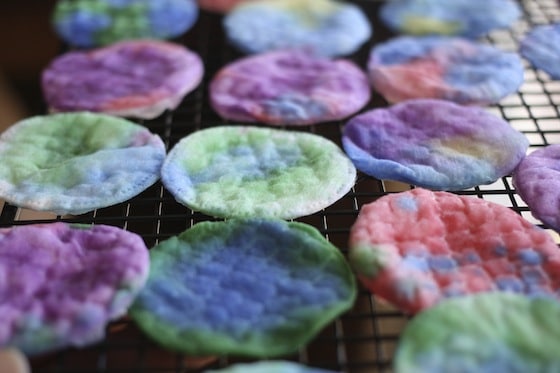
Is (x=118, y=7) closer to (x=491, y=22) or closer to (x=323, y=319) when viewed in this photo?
(x=491, y=22)

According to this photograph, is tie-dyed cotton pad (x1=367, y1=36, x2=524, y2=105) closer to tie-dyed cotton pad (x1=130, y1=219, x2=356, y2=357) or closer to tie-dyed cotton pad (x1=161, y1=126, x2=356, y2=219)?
tie-dyed cotton pad (x1=161, y1=126, x2=356, y2=219)

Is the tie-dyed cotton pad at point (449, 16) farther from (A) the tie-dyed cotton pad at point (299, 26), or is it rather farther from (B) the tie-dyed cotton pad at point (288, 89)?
(B) the tie-dyed cotton pad at point (288, 89)

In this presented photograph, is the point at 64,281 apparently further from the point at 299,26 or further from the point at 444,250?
the point at 299,26

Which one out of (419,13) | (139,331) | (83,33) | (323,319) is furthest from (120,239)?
(419,13)

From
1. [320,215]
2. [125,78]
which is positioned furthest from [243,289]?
[125,78]

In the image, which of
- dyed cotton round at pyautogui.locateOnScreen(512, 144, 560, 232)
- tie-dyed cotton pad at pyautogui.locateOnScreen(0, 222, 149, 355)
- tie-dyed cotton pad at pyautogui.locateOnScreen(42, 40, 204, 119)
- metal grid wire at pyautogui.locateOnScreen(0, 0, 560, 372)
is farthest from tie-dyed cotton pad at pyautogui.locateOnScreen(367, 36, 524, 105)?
tie-dyed cotton pad at pyautogui.locateOnScreen(0, 222, 149, 355)

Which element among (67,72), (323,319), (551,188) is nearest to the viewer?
(323,319)
